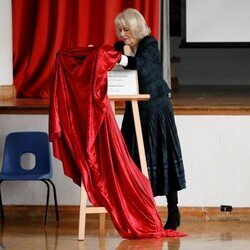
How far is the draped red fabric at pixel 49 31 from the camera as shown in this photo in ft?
28.3

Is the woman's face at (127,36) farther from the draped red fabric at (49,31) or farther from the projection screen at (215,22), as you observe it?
the projection screen at (215,22)

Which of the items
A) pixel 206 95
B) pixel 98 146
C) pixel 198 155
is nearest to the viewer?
pixel 98 146

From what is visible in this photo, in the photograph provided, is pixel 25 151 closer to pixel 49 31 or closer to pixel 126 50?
pixel 126 50

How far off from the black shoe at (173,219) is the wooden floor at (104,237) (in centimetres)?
11

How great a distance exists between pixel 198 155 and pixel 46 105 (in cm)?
111

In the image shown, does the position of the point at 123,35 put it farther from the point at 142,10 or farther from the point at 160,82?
the point at 142,10

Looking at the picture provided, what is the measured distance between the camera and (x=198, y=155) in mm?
7617

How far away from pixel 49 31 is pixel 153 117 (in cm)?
211

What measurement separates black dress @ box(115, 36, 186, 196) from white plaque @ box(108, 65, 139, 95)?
0.06 m

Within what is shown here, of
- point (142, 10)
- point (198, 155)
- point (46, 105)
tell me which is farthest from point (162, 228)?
point (142, 10)

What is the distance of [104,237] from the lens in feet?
22.9

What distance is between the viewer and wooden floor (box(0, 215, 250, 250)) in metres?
6.62

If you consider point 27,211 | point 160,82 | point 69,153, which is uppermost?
point 160,82

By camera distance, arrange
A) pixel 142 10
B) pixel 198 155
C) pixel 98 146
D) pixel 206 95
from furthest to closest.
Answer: pixel 206 95, pixel 142 10, pixel 198 155, pixel 98 146
